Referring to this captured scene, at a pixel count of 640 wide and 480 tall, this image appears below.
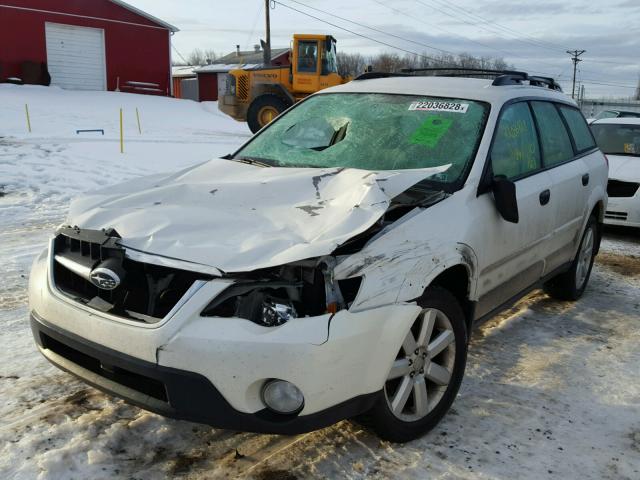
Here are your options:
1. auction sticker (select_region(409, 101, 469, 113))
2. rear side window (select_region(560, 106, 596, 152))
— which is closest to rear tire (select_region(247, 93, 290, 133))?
rear side window (select_region(560, 106, 596, 152))

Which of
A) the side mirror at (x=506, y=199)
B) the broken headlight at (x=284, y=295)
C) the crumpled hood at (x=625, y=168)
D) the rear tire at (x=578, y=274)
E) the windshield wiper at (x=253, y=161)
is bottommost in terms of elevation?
the rear tire at (x=578, y=274)

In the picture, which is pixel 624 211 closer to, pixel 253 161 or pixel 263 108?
pixel 253 161

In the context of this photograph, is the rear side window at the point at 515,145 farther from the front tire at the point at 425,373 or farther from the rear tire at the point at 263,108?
the rear tire at the point at 263,108

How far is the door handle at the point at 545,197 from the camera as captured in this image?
3898 millimetres

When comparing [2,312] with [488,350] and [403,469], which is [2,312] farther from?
[488,350]

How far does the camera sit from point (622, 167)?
26.4 feet

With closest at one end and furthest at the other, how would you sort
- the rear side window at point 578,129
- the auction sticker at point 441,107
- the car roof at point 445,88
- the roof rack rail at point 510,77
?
the auction sticker at point 441,107, the car roof at point 445,88, the roof rack rail at point 510,77, the rear side window at point 578,129

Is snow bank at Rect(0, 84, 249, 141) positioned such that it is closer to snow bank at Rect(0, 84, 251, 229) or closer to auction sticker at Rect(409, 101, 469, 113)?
snow bank at Rect(0, 84, 251, 229)

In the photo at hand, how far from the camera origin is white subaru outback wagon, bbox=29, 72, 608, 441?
231 centimetres

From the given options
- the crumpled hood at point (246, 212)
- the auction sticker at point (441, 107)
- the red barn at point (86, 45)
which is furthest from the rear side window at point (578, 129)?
the red barn at point (86, 45)

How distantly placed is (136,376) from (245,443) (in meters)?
0.64

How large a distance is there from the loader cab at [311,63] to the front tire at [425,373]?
16.5 metres

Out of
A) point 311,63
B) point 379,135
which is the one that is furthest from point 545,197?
point 311,63

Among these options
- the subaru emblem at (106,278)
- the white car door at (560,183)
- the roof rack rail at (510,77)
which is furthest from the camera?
the white car door at (560,183)
